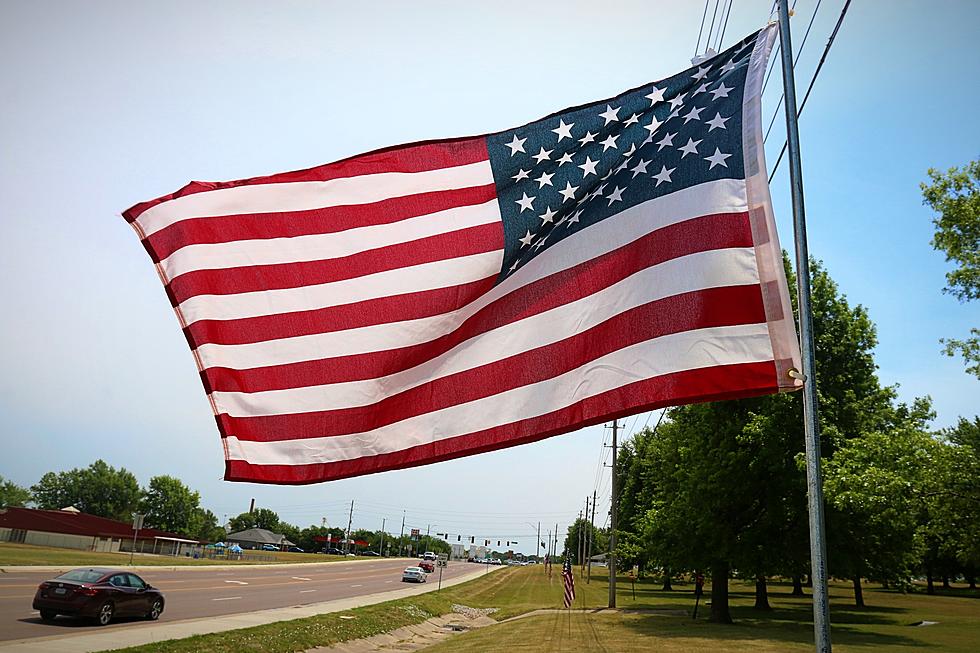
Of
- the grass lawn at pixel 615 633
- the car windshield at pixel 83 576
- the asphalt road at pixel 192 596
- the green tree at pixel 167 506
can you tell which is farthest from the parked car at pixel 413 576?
the green tree at pixel 167 506

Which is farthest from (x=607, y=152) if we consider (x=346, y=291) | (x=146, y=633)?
(x=146, y=633)

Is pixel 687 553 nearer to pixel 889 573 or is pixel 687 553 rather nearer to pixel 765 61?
pixel 889 573

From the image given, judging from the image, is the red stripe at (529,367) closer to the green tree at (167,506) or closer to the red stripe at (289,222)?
the red stripe at (289,222)

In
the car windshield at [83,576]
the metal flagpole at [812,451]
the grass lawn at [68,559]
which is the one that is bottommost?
the grass lawn at [68,559]

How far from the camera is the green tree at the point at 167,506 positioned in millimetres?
143375

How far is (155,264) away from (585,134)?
3.97 meters

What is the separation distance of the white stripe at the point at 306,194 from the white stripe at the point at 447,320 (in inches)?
38.6

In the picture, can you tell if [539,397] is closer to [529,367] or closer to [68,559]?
[529,367]

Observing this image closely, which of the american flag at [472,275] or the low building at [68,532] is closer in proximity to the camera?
the american flag at [472,275]

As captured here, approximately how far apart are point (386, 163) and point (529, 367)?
2294 mm

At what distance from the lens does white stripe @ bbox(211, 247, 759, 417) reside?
17.9ft

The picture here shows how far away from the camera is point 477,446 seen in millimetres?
5879

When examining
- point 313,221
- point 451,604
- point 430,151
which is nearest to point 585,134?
point 430,151

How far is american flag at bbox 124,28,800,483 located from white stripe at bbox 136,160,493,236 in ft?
0.06
